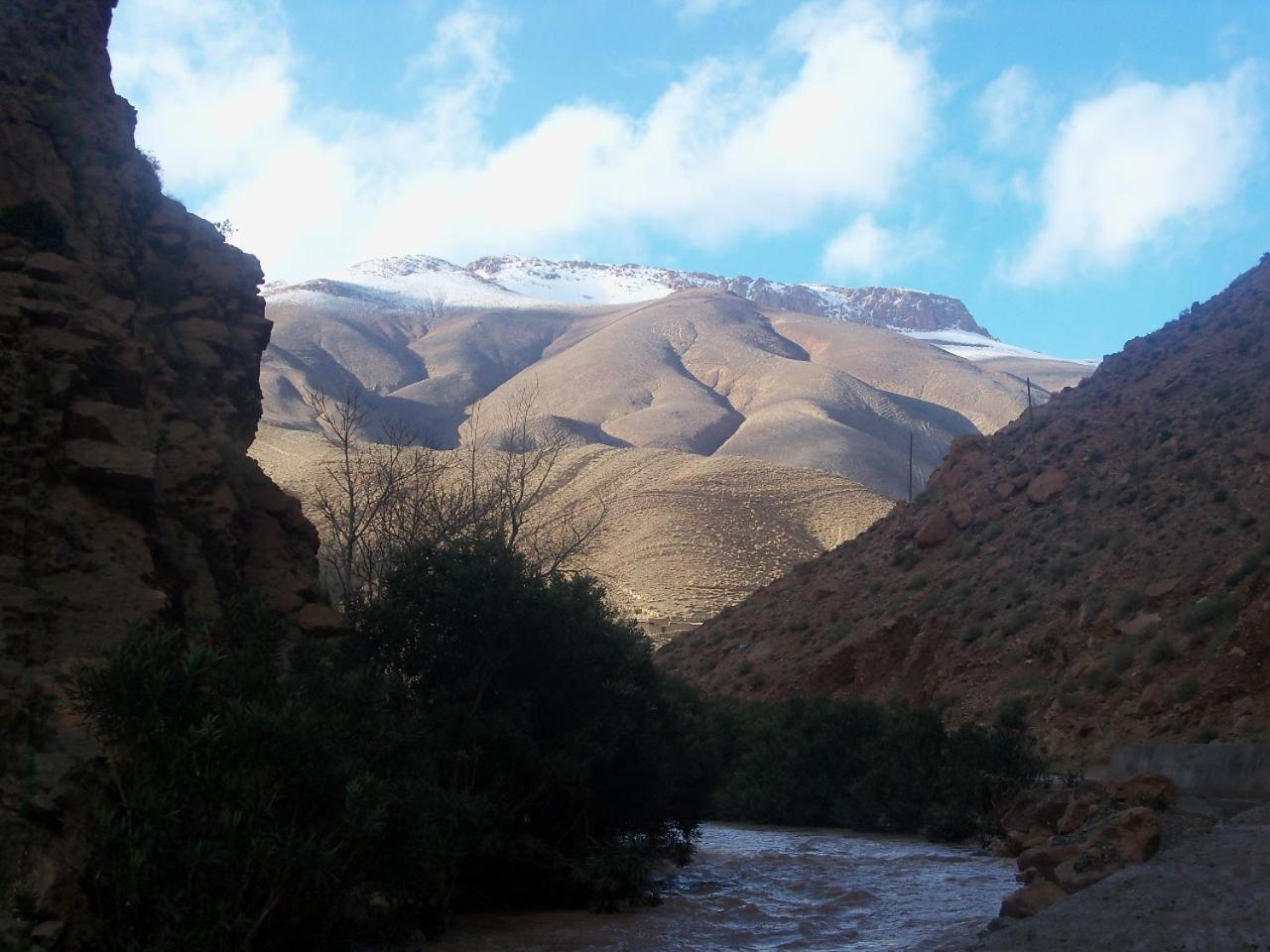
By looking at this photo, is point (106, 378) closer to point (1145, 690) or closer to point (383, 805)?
point (383, 805)

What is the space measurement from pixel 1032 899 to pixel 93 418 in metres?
9.75

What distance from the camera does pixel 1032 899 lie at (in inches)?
447

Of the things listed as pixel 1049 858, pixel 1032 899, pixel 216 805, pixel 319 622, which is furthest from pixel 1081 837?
pixel 216 805

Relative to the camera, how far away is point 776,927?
1452 centimetres

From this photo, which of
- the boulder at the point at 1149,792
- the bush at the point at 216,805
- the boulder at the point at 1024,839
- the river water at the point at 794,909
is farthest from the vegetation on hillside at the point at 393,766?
the boulder at the point at 1149,792

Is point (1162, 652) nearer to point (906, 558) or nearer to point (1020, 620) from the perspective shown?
point (1020, 620)

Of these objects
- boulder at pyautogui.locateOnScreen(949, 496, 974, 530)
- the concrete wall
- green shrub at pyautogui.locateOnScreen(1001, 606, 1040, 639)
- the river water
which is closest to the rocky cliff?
the river water

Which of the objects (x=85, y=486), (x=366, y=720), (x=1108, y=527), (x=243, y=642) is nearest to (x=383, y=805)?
(x=366, y=720)

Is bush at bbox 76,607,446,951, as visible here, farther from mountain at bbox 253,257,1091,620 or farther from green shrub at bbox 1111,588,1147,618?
mountain at bbox 253,257,1091,620

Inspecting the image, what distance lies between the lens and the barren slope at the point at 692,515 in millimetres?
61375

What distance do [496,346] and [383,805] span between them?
186 m

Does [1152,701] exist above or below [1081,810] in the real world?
above

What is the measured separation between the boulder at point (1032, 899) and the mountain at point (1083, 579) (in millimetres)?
10547

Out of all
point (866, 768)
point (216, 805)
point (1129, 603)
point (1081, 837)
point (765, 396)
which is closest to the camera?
point (216, 805)
